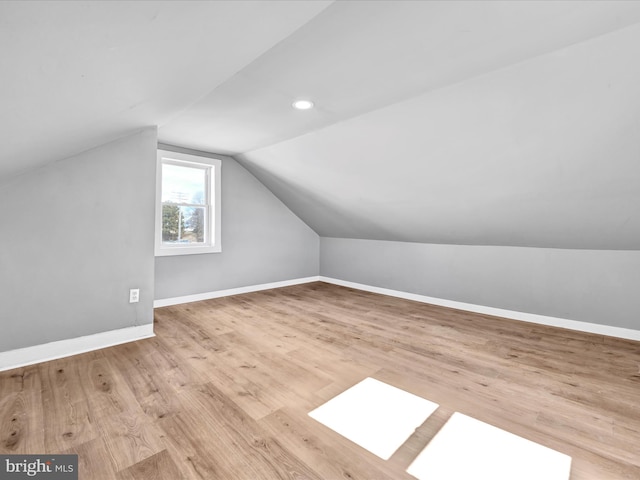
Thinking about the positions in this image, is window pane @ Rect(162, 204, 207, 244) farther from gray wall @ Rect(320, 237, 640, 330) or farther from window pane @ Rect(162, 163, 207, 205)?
gray wall @ Rect(320, 237, 640, 330)

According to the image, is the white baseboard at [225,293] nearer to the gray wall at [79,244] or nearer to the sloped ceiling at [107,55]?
the gray wall at [79,244]

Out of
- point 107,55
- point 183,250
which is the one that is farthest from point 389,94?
point 183,250

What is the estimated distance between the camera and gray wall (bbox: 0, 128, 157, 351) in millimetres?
2244

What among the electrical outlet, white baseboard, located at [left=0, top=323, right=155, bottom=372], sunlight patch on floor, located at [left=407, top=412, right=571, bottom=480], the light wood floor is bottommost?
sunlight patch on floor, located at [left=407, top=412, right=571, bottom=480]

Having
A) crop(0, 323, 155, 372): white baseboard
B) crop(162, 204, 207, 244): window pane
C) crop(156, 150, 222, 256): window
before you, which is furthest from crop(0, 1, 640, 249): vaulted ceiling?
crop(0, 323, 155, 372): white baseboard

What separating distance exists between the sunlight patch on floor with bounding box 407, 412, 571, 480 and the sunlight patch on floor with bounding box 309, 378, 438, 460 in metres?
0.14

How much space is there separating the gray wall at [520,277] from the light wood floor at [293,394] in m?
0.31

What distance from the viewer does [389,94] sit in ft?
7.37

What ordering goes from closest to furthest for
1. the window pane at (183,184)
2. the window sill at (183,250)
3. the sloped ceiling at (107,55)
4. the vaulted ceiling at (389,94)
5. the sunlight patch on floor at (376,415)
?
the sloped ceiling at (107,55)
the vaulted ceiling at (389,94)
the sunlight patch on floor at (376,415)
the window sill at (183,250)
the window pane at (183,184)

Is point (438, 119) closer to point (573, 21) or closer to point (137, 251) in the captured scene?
point (573, 21)

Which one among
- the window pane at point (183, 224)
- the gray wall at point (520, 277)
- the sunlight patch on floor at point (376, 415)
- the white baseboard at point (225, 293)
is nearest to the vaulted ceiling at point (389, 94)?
the gray wall at point (520, 277)

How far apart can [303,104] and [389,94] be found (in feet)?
2.33

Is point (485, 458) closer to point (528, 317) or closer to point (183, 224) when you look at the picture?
point (528, 317)

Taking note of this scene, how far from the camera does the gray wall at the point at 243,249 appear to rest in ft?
13.3
